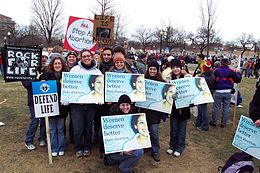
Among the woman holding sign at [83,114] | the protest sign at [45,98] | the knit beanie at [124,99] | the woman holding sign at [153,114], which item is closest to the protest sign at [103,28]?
the woman holding sign at [83,114]

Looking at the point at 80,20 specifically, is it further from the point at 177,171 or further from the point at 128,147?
the point at 177,171

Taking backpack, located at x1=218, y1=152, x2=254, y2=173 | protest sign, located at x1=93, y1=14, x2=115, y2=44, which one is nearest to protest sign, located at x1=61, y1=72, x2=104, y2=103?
backpack, located at x1=218, y1=152, x2=254, y2=173

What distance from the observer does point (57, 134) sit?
4.84 meters

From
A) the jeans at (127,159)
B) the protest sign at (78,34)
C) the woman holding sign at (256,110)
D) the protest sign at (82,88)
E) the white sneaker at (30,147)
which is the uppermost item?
the protest sign at (78,34)

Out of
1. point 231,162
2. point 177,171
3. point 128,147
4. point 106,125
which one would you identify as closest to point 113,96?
point 106,125

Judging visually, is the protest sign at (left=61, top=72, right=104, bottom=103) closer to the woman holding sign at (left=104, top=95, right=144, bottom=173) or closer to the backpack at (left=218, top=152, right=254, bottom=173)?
the woman holding sign at (left=104, top=95, right=144, bottom=173)

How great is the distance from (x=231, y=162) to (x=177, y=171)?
93 cm

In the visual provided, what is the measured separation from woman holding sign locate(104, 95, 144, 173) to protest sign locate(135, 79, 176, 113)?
512 millimetres

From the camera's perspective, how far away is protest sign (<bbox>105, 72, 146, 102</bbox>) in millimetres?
4359

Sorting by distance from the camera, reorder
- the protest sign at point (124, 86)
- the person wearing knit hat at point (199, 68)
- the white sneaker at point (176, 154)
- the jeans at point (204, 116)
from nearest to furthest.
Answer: the protest sign at point (124, 86) → the white sneaker at point (176, 154) → the jeans at point (204, 116) → the person wearing knit hat at point (199, 68)

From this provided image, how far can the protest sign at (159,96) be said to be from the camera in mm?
4547

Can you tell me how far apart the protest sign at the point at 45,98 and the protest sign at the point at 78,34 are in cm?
257

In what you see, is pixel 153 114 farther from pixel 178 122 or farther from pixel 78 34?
pixel 78 34

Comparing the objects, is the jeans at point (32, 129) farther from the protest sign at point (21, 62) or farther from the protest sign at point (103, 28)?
the protest sign at point (103, 28)
